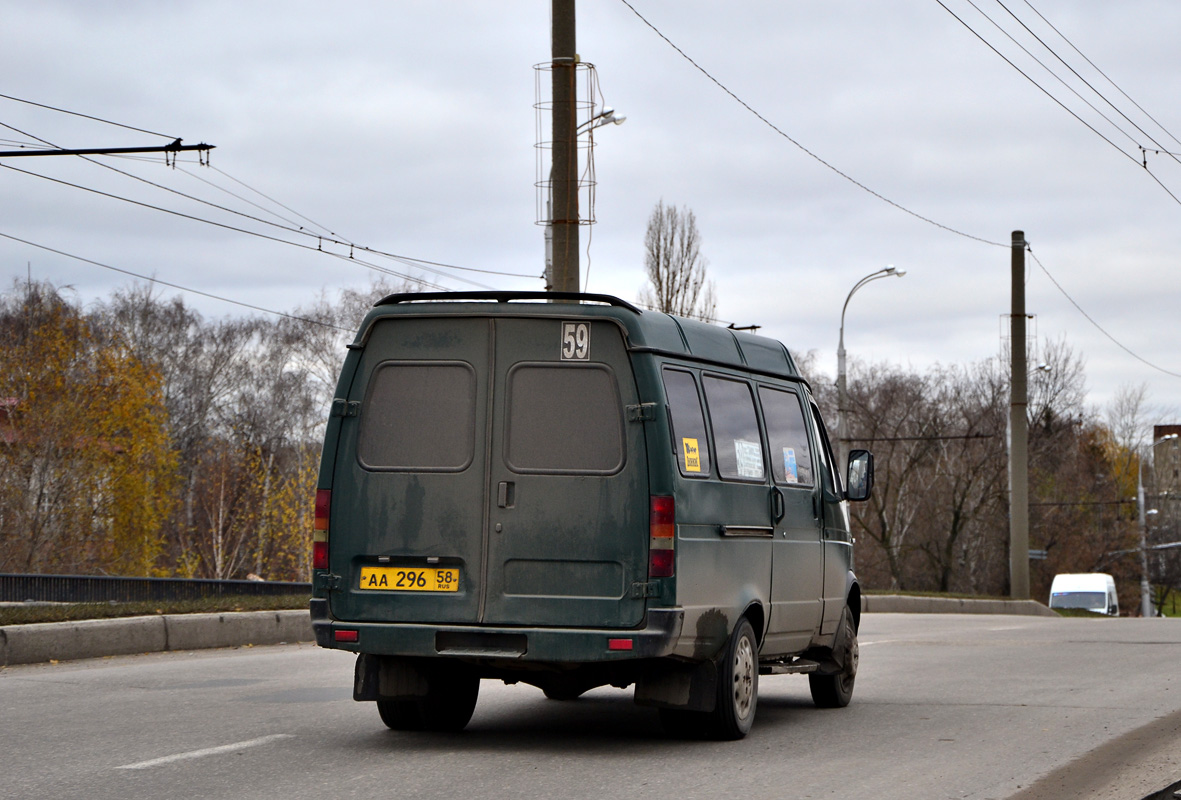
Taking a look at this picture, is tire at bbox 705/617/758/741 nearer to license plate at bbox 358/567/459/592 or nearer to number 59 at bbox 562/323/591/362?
license plate at bbox 358/567/459/592

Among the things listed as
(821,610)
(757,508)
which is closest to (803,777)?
(757,508)

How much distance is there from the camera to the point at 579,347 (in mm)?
7758

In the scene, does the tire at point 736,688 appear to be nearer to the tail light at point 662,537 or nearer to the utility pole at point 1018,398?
the tail light at point 662,537

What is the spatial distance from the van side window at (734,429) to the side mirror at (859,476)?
4.84 ft

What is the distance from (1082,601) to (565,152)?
4052 centimetres

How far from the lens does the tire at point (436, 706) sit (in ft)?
27.3

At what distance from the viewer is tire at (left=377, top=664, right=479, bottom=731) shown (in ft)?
27.3

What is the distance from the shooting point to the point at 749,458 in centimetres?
873

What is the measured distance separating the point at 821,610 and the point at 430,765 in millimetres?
3537

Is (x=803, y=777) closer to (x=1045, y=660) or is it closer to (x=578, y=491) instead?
(x=578, y=491)

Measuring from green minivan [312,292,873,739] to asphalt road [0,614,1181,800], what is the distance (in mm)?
476

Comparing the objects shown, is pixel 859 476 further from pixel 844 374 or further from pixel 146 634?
pixel 844 374

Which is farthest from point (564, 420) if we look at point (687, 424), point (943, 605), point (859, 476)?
point (943, 605)

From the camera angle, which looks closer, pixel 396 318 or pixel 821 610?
pixel 396 318
